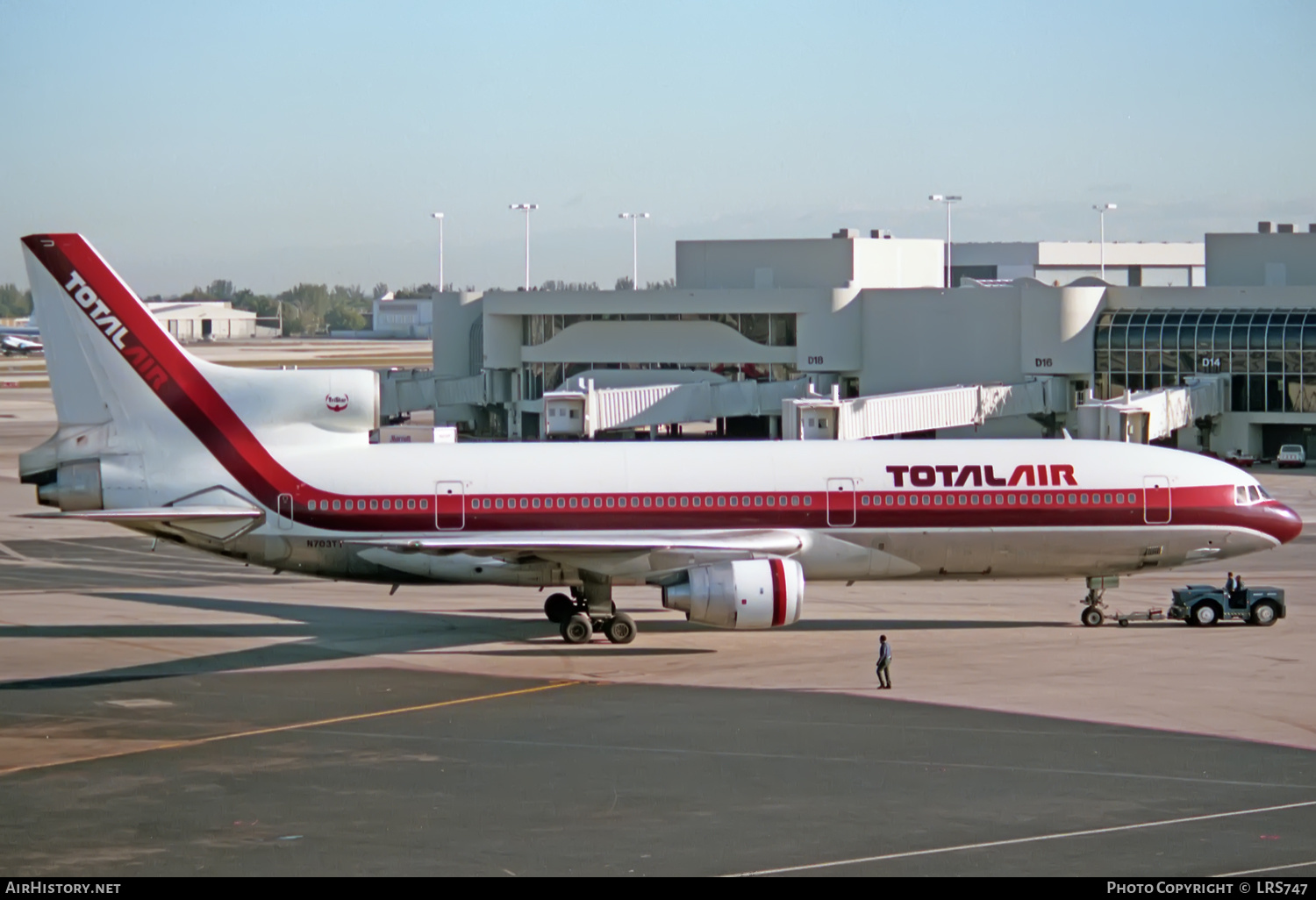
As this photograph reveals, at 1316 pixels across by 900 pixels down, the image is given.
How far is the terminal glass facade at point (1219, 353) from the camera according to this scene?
3637 inches

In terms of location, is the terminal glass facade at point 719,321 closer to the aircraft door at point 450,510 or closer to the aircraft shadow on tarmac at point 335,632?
the aircraft shadow on tarmac at point 335,632

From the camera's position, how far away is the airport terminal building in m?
93.1

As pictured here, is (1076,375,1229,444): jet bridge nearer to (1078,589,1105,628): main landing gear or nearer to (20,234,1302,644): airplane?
(1078,589,1105,628): main landing gear

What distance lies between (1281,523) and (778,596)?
1589cm

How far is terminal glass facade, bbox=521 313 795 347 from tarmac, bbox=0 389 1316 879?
50.1 m

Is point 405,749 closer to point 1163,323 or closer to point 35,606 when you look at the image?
point 35,606

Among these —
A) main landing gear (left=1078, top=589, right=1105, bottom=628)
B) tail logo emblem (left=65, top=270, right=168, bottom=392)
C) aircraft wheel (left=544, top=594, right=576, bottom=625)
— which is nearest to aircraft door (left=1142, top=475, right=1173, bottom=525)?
main landing gear (left=1078, top=589, right=1105, bottom=628)

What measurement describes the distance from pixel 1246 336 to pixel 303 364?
124942 millimetres

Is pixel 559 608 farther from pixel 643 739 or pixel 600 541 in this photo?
pixel 643 739

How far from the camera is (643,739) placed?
32.7 meters

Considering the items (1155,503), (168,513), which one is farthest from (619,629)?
(1155,503)

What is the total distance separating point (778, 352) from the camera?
332 ft

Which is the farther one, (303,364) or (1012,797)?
(303,364)
